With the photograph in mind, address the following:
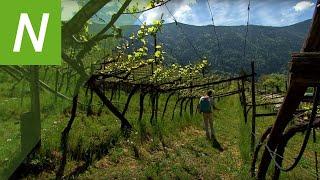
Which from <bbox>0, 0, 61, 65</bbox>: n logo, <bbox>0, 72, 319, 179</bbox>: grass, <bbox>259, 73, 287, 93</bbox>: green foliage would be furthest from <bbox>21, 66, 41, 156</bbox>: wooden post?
<bbox>259, 73, 287, 93</bbox>: green foliage

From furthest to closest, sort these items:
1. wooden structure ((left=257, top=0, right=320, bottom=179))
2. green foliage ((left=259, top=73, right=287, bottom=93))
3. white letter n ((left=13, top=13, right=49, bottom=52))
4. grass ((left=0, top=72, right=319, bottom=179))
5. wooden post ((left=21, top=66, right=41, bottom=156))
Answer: green foliage ((left=259, top=73, right=287, bottom=93)), grass ((left=0, top=72, right=319, bottom=179)), wooden post ((left=21, top=66, right=41, bottom=156)), wooden structure ((left=257, top=0, right=320, bottom=179)), white letter n ((left=13, top=13, right=49, bottom=52))

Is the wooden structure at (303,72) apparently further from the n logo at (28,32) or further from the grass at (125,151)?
the grass at (125,151)

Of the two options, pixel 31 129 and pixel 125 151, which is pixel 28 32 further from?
pixel 125 151

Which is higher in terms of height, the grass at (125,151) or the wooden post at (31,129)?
the wooden post at (31,129)

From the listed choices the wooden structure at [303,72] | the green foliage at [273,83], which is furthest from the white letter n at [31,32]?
the green foliage at [273,83]

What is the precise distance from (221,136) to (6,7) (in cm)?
1579

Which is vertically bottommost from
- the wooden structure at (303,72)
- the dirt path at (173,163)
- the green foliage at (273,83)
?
the dirt path at (173,163)

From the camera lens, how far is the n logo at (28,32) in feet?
8.02

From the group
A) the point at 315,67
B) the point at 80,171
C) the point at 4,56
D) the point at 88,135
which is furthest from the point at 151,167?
the point at 4,56

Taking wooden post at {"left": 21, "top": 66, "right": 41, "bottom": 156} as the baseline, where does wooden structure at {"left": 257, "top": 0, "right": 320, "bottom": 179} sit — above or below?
above

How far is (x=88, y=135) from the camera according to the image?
11711 mm

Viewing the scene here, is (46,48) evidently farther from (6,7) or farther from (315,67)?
(315,67)

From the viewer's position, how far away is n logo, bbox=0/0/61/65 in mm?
2445

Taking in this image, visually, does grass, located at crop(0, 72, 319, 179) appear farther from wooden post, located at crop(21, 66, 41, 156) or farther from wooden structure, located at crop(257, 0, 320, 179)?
wooden structure, located at crop(257, 0, 320, 179)
